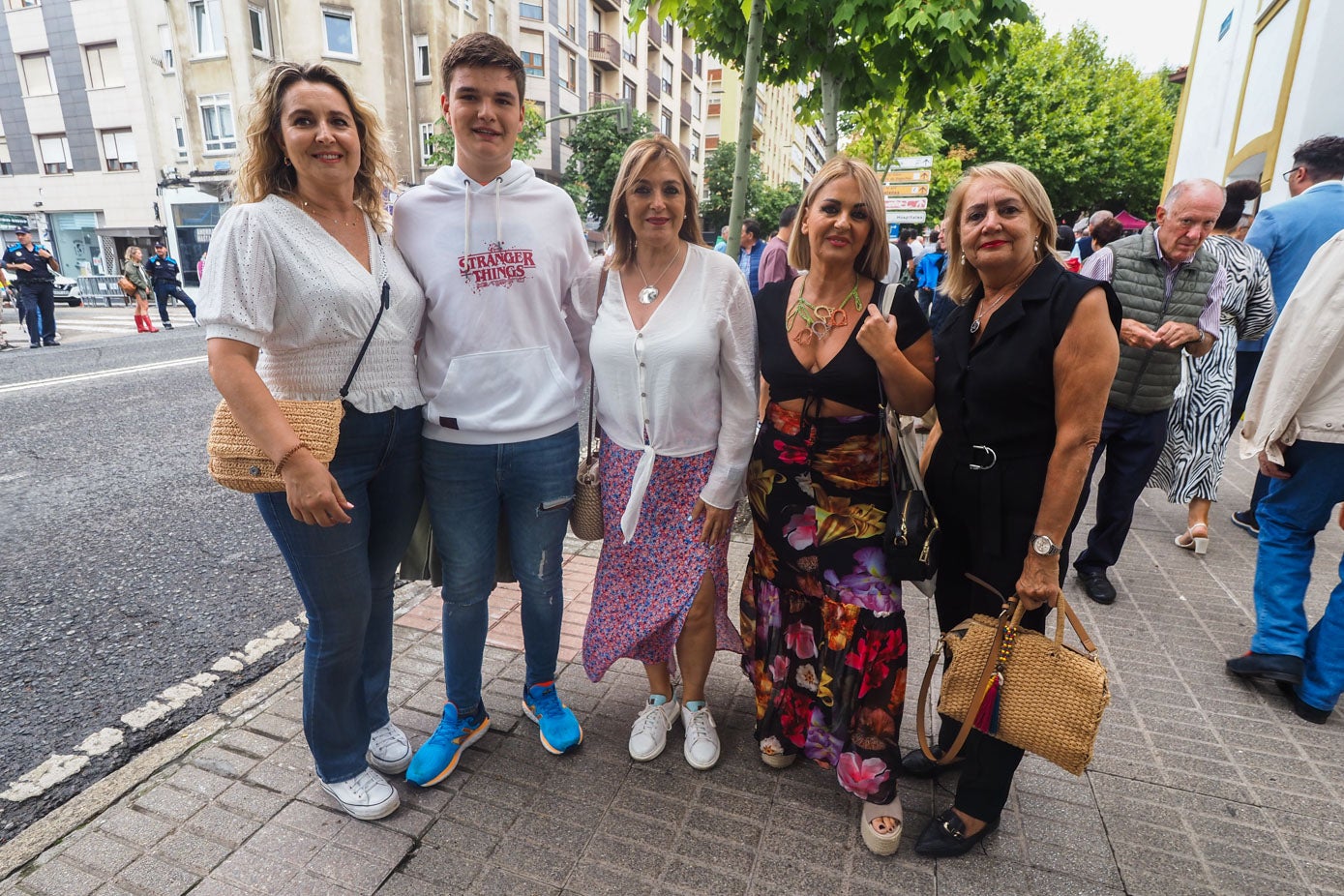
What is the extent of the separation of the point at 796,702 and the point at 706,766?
15.5 inches

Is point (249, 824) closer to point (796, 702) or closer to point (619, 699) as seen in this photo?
point (619, 699)

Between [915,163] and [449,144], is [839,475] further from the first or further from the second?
[449,144]

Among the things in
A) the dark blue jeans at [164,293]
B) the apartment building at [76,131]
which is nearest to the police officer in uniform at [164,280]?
the dark blue jeans at [164,293]

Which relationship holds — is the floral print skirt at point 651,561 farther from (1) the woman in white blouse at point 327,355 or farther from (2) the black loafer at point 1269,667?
(2) the black loafer at point 1269,667

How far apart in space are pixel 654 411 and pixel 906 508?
0.82m

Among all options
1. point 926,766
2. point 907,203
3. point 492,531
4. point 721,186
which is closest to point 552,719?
point 492,531

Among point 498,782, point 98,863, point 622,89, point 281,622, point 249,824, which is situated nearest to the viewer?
point 98,863

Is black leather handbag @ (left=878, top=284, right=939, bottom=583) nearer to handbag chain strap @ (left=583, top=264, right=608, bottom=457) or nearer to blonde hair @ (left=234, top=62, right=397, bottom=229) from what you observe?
handbag chain strap @ (left=583, top=264, right=608, bottom=457)

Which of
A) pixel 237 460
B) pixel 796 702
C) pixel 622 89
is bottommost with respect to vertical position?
pixel 796 702

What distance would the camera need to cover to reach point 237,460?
1.85 metres

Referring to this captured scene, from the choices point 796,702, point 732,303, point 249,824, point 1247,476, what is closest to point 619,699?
point 796,702

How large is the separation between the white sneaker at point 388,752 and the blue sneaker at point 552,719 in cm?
45

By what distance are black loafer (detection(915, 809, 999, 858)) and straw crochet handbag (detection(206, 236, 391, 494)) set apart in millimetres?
2044

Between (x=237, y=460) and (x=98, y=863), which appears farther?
(x=98, y=863)
